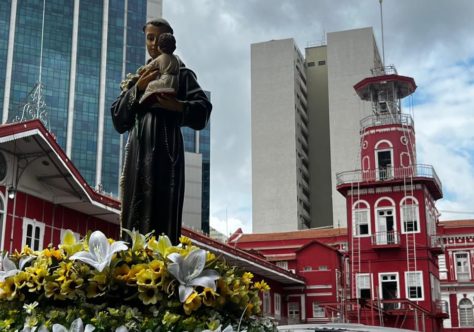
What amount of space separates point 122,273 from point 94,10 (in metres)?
89.9

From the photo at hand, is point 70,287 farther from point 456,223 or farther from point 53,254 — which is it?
point 456,223

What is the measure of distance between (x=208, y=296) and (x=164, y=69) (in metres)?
2.29

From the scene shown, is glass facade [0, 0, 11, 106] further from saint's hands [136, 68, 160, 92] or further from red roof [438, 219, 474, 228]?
saint's hands [136, 68, 160, 92]

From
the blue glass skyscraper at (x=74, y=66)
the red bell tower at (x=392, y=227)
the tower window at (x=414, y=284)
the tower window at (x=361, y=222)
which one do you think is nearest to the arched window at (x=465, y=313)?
the red bell tower at (x=392, y=227)

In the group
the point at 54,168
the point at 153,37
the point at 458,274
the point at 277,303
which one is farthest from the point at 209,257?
the point at 458,274

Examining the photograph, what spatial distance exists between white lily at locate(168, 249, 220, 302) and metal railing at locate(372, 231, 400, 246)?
37940 millimetres

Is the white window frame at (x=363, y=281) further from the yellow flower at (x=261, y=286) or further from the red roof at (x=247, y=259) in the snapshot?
the yellow flower at (x=261, y=286)

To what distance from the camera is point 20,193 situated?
22641 mm

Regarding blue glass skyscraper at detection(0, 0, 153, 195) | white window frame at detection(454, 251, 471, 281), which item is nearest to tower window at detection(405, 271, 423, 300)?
white window frame at detection(454, 251, 471, 281)

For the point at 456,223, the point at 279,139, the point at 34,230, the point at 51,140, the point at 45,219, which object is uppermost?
the point at 279,139

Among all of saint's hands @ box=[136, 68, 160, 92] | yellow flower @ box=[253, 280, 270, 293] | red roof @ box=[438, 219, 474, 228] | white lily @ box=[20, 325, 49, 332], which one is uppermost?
red roof @ box=[438, 219, 474, 228]

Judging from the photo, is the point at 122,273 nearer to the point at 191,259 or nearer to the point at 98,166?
the point at 191,259

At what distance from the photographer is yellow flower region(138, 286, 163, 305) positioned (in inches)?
131

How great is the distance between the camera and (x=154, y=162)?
5.07 metres
